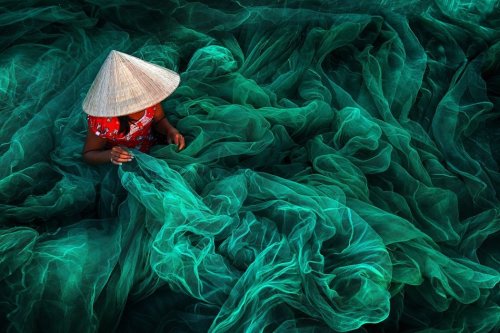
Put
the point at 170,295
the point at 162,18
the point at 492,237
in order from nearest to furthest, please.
A: the point at 170,295, the point at 492,237, the point at 162,18

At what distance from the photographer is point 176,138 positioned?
1510 millimetres

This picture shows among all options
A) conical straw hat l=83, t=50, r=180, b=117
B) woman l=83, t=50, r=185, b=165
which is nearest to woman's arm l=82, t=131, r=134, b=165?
woman l=83, t=50, r=185, b=165

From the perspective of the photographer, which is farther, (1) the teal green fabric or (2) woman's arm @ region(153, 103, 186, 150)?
(2) woman's arm @ region(153, 103, 186, 150)

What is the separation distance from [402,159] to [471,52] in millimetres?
593

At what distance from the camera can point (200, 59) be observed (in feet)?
5.68

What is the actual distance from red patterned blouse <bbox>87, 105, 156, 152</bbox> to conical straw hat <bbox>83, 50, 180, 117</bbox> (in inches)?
Result: 2.8

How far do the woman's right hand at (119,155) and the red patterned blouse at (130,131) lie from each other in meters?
0.08

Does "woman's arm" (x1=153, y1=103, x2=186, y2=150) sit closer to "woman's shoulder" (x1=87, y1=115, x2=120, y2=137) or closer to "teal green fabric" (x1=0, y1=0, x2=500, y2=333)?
"teal green fabric" (x1=0, y1=0, x2=500, y2=333)

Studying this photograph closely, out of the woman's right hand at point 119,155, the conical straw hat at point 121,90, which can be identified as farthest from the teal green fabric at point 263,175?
the conical straw hat at point 121,90

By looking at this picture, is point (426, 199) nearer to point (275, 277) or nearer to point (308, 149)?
point (308, 149)

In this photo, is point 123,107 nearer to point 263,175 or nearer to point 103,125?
point 103,125

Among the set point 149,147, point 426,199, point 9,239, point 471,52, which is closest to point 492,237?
point 426,199

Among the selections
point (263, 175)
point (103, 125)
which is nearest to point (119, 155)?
point (103, 125)

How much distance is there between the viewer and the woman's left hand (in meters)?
1.50
